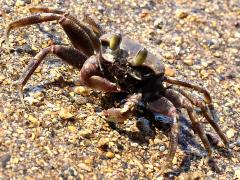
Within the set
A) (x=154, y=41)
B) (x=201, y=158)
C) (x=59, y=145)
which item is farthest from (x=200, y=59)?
(x=59, y=145)

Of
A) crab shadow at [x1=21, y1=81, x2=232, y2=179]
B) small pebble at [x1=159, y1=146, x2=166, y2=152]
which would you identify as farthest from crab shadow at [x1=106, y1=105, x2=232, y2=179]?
small pebble at [x1=159, y1=146, x2=166, y2=152]

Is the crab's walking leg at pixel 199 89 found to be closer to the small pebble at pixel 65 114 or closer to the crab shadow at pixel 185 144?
the crab shadow at pixel 185 144

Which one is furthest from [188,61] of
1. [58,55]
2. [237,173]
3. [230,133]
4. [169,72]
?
[58,55]

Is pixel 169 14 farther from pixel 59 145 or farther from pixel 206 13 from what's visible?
pixel 59 145

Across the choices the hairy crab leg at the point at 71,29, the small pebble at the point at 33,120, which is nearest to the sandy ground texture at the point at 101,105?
the small pebble at the point at 33,120

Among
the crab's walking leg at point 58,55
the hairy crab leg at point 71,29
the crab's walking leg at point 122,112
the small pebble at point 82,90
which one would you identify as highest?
the hairy crab leg at point 71,29

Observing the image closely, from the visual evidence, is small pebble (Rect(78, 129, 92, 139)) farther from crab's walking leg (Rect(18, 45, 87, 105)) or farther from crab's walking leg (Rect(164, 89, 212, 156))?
crab's walking leg (Rect(164, 89, 212, 156))

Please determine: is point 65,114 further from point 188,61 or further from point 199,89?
point 188,61
